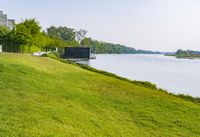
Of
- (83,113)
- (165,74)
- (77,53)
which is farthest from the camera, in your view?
(77,53)

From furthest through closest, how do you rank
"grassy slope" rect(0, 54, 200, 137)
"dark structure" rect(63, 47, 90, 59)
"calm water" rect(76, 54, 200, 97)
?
1. "dark structure" rect(63, 47, 90, 59)
2. "calm water" rect(76, 54, 200, 97)
3. "grassy slope" rect(0, 54, 200, 137)

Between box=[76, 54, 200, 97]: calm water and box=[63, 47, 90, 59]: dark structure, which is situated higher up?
box=[63, 47, 90, 59]: dark structure

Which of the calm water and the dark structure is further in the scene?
the dark structure

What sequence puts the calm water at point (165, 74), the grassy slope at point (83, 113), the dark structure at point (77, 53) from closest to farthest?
the grassy slope at point (83, 113) < the calm water at point (165, 74) < the dark structure at point (77, 53)

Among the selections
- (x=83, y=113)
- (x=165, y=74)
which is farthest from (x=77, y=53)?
(x=83, y=113)

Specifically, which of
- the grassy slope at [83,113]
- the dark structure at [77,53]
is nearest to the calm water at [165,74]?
the grassy slope at [83,113]

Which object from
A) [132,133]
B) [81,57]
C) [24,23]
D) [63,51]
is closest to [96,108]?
[132,133]

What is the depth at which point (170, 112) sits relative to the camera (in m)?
10.3

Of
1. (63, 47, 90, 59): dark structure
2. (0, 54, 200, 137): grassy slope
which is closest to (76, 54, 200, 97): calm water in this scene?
(0, 54, 200, 137): grassy slope

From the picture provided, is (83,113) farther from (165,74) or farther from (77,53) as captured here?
(77,53)

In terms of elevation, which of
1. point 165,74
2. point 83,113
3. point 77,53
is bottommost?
point 165,74

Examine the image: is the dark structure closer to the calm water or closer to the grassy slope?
the calm water

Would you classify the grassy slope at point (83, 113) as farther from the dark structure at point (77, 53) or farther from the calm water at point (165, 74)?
the dark structure at point (77, 53)

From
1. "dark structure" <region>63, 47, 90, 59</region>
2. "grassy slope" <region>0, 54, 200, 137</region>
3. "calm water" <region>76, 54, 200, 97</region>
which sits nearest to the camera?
"grassy slope" <region>0, 54, 200, 137</region>
